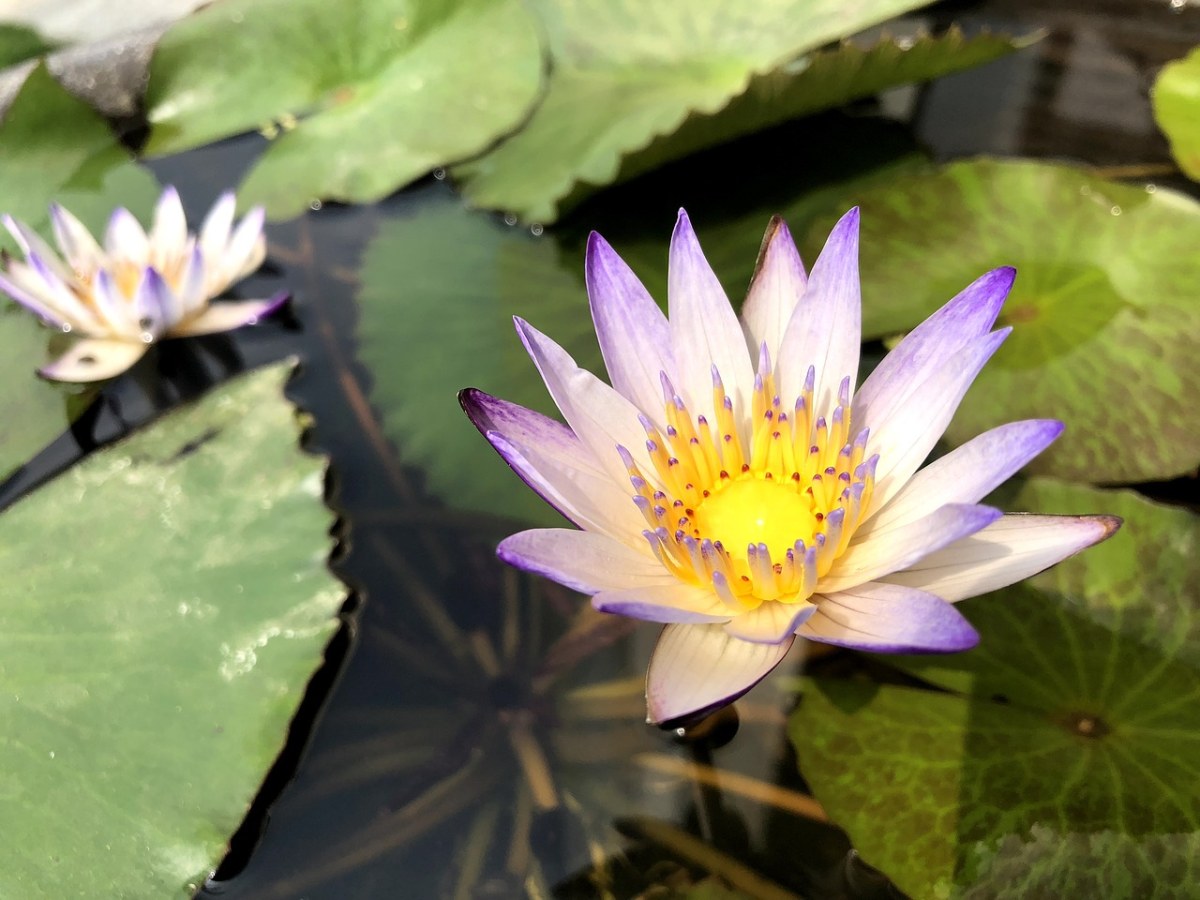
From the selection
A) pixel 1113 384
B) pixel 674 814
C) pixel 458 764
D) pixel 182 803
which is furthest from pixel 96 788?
pixel 1113 384

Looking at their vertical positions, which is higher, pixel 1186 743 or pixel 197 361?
pixel 197 361

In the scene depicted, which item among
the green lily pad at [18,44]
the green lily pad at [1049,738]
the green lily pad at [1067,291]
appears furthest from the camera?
the green lily pad at [18,44]

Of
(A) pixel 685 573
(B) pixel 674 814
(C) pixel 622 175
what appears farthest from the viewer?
(C) pixel 622 175

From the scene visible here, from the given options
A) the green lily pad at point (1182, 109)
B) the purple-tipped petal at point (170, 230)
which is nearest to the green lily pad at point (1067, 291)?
the green lily pad at point (1182, 109)

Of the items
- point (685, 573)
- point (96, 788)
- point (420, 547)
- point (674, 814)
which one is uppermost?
point (685, 573)

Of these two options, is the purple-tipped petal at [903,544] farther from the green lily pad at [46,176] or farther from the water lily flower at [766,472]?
the green lily pad at [46,176]

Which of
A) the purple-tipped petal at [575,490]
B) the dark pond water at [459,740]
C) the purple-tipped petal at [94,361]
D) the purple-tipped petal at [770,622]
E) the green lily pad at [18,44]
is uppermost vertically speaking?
the green lily pad at [18,44]

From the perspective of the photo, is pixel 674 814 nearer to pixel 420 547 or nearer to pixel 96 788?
pixel 420 547
